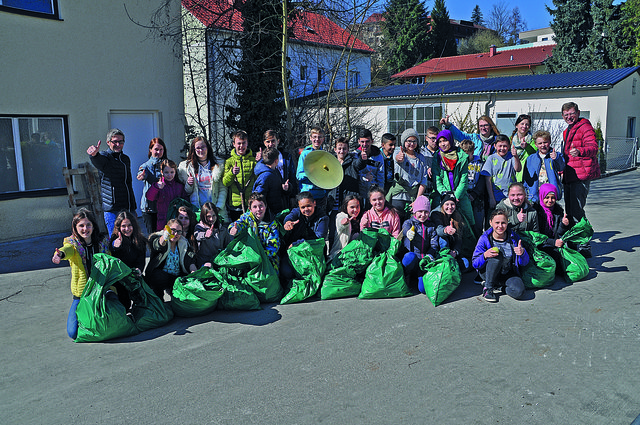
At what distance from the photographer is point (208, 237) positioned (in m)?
5.34

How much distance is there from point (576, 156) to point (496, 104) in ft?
48.4

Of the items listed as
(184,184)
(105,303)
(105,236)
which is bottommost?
(105,303)

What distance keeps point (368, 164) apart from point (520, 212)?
6.22 feet

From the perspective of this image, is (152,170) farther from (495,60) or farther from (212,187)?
(495,60)

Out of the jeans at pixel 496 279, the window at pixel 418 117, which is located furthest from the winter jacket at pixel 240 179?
the window at pixel 418 117

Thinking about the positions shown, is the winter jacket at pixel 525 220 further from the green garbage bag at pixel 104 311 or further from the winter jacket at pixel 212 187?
the green garbage bag at pixel 104 311

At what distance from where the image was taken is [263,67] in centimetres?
1056

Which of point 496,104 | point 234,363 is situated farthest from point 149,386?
point 496,104

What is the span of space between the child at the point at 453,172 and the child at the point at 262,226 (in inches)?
89.7

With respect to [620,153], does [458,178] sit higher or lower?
higher

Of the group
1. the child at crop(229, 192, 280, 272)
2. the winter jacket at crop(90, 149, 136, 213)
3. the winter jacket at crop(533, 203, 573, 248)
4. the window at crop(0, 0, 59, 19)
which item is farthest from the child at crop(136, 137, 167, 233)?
the winter jacket at crop(533, 203, 573, 248)

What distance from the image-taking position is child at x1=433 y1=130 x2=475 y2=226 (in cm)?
634

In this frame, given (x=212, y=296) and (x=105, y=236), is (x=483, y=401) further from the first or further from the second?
(x=105, y=236)

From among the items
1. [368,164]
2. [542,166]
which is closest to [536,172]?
[542,166]
